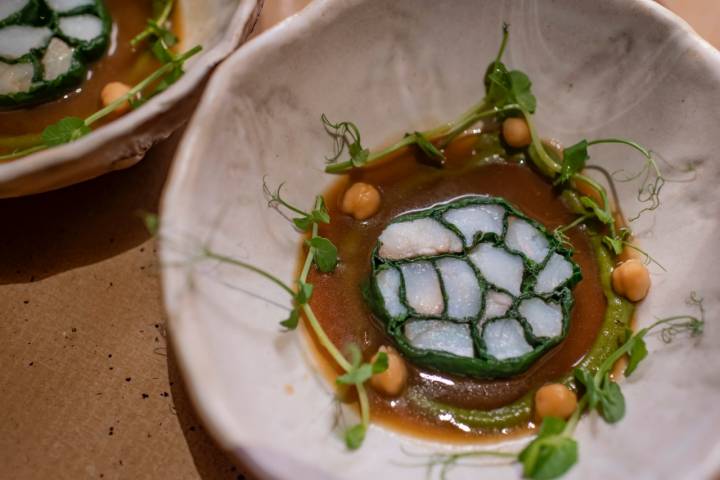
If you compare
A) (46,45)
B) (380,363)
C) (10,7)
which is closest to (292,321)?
(380,363)

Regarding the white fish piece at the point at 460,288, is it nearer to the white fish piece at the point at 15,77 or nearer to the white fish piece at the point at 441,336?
the white fish piece at the point at 441,336

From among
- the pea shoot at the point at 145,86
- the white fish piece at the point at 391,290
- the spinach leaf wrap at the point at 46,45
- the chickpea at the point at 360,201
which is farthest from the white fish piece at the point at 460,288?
the spinach leaf wrap at the point at 46,45

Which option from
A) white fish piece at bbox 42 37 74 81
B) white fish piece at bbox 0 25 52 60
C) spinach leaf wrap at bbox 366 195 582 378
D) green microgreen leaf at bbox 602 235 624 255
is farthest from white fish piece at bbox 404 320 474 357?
white fish piece at bbox 0 25 52 60

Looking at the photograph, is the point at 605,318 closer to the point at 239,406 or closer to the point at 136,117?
the point at 239,406

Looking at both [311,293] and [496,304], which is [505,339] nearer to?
[496,304]

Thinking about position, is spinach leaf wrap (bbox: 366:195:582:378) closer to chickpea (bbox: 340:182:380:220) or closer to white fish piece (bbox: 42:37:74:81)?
chickpea (bbox: 340:182:380:220)

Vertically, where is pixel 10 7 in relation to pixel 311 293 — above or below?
above
